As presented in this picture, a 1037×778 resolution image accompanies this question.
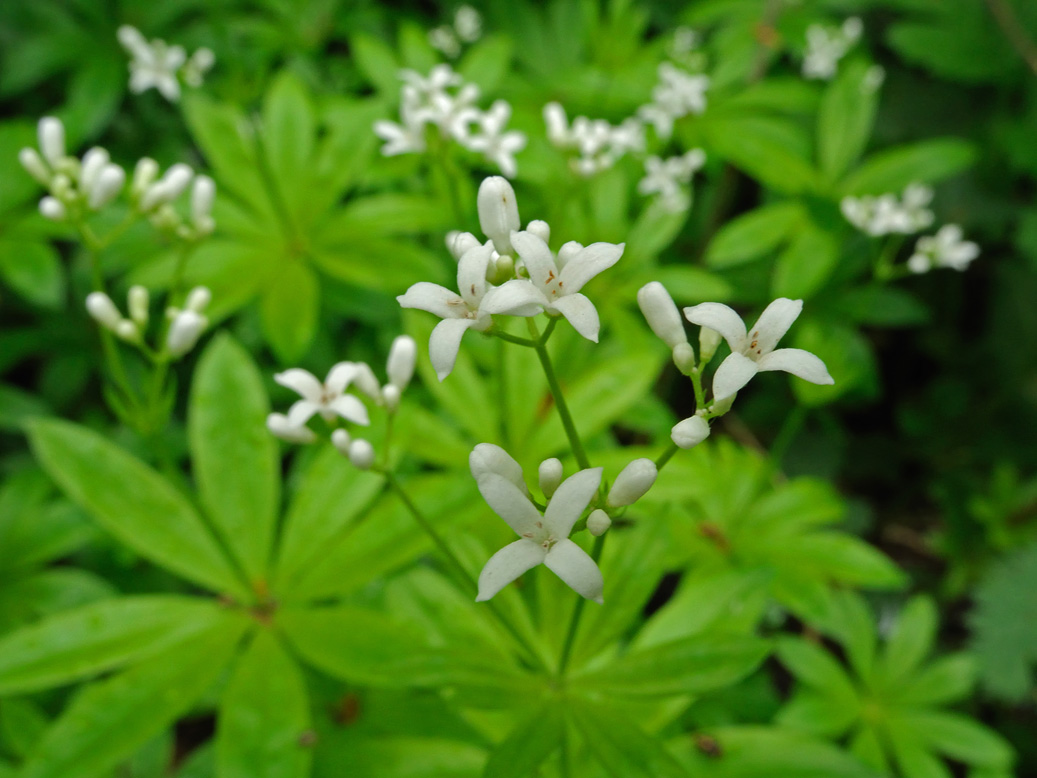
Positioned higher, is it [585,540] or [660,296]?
[660,296]

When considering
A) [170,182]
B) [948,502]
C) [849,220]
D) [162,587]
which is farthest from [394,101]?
[948,502]

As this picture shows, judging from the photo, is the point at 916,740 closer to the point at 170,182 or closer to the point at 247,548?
the point at 247,548

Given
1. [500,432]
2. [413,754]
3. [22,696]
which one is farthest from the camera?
[22,696]

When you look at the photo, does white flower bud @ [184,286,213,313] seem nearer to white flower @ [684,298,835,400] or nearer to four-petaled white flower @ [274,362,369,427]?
four-petaled white flower @ [274,362,369,427]

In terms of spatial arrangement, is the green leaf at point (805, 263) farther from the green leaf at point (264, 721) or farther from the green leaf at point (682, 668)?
the green leaf at point (264, 721)

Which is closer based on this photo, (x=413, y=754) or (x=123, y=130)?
(x=413, y=754)

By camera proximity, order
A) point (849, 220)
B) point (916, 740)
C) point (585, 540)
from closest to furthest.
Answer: point (585, 540) → point (916, 740) → point (849, 220)

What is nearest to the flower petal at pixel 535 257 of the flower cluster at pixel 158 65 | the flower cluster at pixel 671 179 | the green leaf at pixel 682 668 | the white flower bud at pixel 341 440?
the white flower bud at pixel 341 440

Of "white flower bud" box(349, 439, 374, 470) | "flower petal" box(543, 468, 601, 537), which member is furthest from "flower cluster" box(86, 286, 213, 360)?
"flower petal" box(543, 468, 601, 537)
